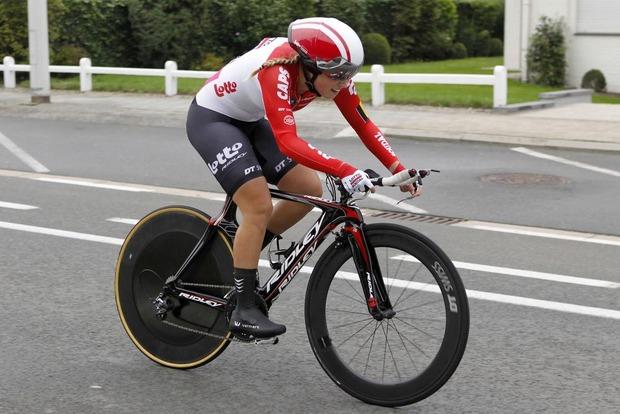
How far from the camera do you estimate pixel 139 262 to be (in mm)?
5449

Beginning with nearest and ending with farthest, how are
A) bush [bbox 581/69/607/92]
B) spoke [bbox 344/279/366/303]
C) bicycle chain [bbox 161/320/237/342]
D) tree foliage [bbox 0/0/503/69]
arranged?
spoke [bbox 344/279/366/303], bicycle chain [bbox 161/320/237/342], bush [bbox 581/69/607/92], tree foliage [bbox 0/0/503/69]

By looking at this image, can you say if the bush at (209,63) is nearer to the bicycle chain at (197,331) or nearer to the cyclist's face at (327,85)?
the bicycle chain at (197,331)

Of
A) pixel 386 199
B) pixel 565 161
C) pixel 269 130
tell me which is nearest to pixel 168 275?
pixel 269 130

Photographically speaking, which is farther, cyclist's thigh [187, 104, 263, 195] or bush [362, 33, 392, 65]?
bush [362, 33, 392, 65]

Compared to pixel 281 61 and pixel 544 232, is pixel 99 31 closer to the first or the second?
pixel 544 232

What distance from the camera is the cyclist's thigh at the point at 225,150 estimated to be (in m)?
4.91

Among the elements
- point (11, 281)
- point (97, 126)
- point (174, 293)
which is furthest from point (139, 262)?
point (97, 126)

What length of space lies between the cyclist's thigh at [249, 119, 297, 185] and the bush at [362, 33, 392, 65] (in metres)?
26.0

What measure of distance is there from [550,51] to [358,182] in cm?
2042

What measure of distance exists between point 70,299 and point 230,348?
1.49 m

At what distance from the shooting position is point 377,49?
31.0m

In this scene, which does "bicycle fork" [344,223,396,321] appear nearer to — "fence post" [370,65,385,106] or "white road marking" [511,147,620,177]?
"white road marking" [511,147,620,177]

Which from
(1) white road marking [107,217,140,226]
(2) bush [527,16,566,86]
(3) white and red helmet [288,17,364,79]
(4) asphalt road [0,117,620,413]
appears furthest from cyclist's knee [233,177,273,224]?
(2) bush [527,16,566,86]

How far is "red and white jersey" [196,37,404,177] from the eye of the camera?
4.63 m
